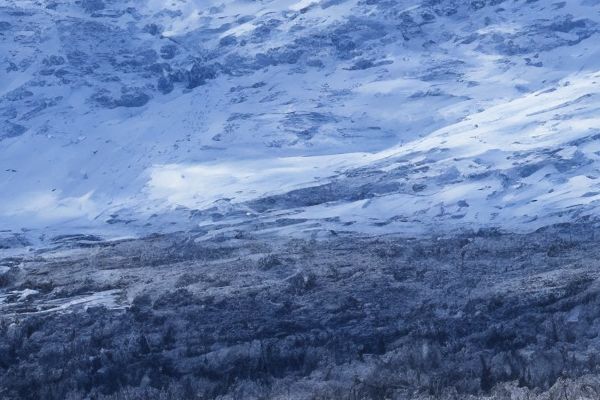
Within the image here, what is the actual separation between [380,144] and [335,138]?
3.28m

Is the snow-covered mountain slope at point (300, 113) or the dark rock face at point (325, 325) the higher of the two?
the snow-covered mountain slope at point (300, 113)

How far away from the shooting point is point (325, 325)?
27734 millimetres

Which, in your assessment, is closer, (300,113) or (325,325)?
(325,325)

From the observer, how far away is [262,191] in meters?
53.8

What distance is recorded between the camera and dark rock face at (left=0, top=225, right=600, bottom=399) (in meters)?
23.6

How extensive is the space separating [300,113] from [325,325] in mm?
40942

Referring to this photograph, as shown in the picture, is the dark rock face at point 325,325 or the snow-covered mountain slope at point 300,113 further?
the snow-covered mountain slope at point 300,113

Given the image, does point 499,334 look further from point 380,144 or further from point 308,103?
point 308,103

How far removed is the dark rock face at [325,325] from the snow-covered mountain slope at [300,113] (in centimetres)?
914

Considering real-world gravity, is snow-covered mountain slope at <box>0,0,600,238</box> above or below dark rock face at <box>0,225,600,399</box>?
above

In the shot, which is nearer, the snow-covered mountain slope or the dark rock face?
the dark rock face

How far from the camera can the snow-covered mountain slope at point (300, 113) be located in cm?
4944

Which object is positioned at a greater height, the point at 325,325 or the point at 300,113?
the point at 300,113

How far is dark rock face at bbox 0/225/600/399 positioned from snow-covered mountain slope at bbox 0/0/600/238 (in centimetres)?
914
